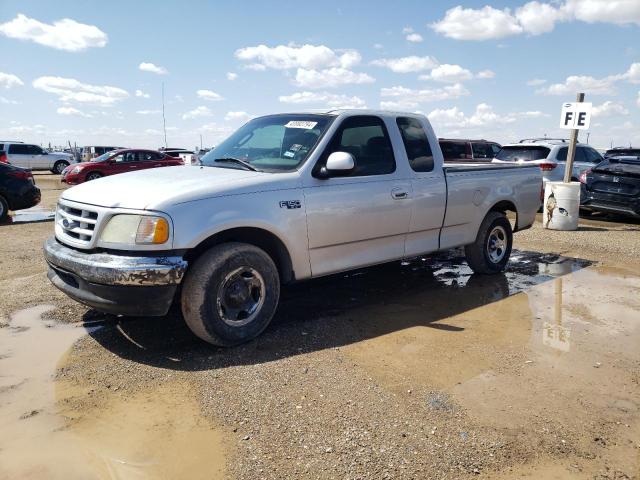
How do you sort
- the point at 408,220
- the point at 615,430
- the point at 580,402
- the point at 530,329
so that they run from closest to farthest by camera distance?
the point at 615,430
the point at 580,402
the point at 530,329
the point at 408,220

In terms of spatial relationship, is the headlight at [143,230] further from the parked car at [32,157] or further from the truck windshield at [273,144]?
the parked car at [32,157]

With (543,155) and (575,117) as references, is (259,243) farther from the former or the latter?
(543,155)

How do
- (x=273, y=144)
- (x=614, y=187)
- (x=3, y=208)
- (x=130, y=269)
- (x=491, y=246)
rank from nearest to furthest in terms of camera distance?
1. (x=130, y=269)
2. (x=273, y=144)
3. (x=491, y=246)
4. (x=3, y=208)
5. (x=614, y=187)

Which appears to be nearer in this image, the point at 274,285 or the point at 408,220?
the point at 274,285

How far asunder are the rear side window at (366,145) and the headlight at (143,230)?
169cm

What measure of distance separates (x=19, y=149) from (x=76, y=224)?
29.8 meters

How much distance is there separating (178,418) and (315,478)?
1024mm

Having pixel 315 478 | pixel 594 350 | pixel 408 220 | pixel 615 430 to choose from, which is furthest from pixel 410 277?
pixel 315 478

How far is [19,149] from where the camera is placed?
29.5 m

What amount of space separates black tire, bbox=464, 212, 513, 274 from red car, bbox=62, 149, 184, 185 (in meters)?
16.0

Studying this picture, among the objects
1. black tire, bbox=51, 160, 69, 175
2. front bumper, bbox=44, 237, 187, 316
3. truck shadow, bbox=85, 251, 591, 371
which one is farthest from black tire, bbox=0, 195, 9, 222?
black tire, bbox=51, 160, 69, 175

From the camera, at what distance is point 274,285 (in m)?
4.37

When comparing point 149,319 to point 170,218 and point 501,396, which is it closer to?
point 170,218

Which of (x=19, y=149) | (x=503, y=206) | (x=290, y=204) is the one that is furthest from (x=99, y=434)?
(x=19, y=149)
